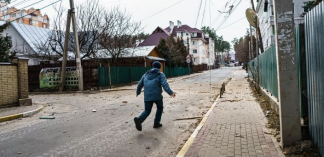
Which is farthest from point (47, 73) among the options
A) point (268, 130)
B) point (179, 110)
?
point (268, 130)

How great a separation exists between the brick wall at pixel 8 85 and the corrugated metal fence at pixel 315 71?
10991 millimetres

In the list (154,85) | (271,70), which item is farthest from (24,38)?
(271,70)

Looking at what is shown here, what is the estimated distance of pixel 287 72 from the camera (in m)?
4.11

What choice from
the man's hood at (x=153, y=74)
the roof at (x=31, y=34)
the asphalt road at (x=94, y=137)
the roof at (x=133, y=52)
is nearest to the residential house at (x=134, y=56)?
the roof at (x=133, y=52)

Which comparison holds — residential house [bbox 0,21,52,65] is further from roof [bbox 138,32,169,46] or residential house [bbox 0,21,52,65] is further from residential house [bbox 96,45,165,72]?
roof [bbox 138,32,169,46]

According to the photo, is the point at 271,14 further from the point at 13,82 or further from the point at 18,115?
the point at 18,115

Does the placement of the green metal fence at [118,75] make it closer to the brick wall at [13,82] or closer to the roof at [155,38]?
the brick wall at [13,82]

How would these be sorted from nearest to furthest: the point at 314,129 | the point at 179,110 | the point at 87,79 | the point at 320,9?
the point at 320,9 < the point at 314,129 < the point at 179,110 < the point at 87,79

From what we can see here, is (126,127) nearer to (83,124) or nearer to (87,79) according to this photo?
(83,124)

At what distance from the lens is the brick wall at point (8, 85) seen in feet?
34.5

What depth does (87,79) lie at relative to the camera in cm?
1912

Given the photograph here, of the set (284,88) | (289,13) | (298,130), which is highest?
(289,13)

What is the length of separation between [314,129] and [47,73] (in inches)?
751

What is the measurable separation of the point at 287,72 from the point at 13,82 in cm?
1087
